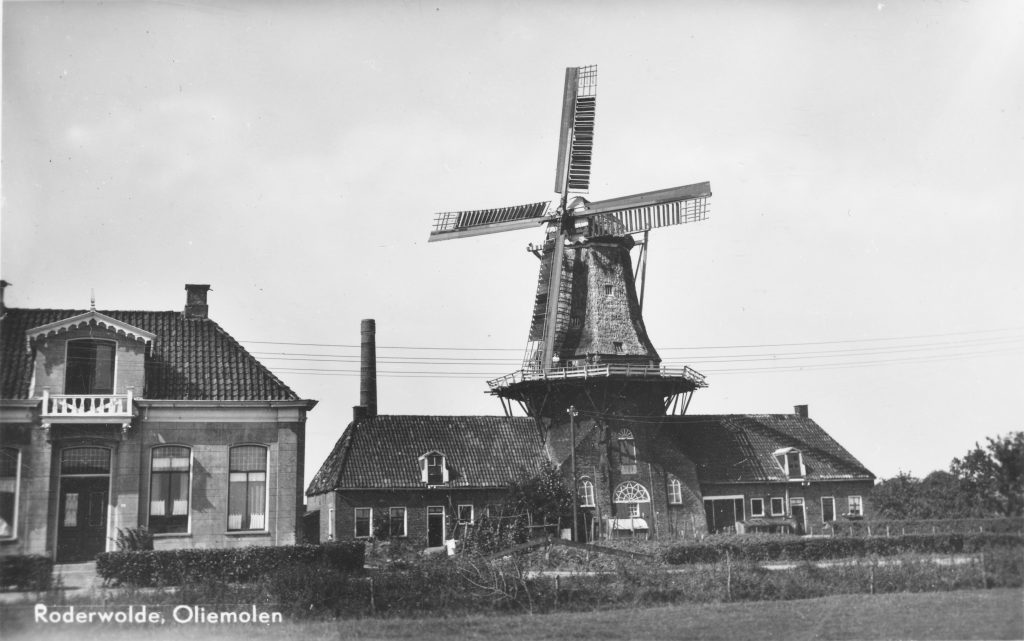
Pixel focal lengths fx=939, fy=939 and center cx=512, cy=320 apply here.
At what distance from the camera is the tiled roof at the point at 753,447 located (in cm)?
3238

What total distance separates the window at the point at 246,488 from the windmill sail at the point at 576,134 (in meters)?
13.5

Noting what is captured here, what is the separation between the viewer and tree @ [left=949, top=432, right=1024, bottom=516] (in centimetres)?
1278

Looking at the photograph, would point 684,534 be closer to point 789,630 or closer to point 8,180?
point 789,630

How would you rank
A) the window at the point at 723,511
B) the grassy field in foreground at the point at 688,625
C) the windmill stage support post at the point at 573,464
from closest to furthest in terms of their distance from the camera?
the grassy field in foreground at the point at 688,625, the windmill stage support post at the point at 573,464, the window at the point at 723,511

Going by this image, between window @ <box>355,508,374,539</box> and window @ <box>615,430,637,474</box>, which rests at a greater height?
window @ <box>615,430,637,474</box>

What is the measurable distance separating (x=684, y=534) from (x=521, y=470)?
18.0 ft

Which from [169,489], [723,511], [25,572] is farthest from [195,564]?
[723,511]

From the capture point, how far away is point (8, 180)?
475 inches

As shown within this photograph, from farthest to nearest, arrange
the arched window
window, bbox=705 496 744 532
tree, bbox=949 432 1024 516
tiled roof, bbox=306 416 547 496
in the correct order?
window, bbox=705 496 744 532 < the arched window < tiled roof, bbox=306 416 547 496 < tree, bbox=949 432 1024 516

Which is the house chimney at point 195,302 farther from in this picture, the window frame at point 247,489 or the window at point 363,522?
the window at point 363,522

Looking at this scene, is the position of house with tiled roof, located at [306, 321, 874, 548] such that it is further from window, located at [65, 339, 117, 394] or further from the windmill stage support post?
window, located at [65, 339, 117, 394]

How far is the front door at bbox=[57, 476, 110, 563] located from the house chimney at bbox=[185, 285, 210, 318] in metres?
4.04

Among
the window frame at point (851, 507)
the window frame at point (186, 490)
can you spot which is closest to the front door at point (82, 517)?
the window frame at point (186, 490)

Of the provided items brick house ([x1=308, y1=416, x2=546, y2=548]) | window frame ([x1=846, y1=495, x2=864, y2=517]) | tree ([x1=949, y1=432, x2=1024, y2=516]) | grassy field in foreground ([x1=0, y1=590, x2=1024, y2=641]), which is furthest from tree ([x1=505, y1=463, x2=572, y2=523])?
tree ([x1=949, y1=432, x2=1024, y2=516])
